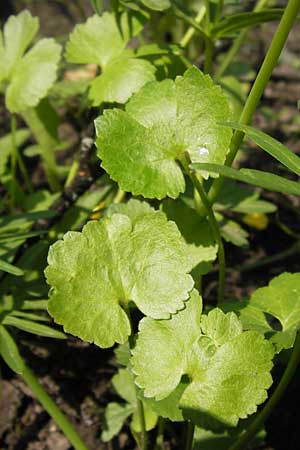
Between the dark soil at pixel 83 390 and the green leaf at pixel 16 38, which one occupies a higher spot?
the green leaf at pixel 16 38

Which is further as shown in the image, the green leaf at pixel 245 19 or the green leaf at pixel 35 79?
the green leaf at pixel 35 79

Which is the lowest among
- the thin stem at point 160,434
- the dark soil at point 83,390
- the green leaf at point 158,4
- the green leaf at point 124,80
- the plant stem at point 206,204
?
the dark soil at point 83,390

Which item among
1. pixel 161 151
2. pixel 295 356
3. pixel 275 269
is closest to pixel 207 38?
pixel 161 151

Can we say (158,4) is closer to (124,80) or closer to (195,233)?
(124,80)

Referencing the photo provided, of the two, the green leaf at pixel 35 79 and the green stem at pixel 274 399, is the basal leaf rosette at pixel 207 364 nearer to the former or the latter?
the green stem at pixel 274 399

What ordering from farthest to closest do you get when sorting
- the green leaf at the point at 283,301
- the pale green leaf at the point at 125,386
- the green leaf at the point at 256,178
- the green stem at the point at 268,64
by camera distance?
the pale green leaf at the point at 125,386 < the green leaf at the point at 283,301 < the green stem at the point at 268,64 < the green leaf at the point at 256,178

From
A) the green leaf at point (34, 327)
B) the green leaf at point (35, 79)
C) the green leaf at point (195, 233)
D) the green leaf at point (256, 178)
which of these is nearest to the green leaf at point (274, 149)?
the green leaf at point (256, 178)

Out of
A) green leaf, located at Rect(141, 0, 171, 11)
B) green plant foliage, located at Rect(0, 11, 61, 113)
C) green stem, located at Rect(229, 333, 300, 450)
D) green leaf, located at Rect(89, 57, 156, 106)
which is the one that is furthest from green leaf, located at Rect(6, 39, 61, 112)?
green stem, located at Rect(229, 333, 300, 450)

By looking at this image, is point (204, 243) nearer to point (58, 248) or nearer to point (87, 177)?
point (58, 248)

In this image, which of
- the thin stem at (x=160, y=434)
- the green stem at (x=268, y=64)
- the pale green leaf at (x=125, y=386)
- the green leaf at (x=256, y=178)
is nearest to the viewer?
the green leaf at (x=256, y=178)
